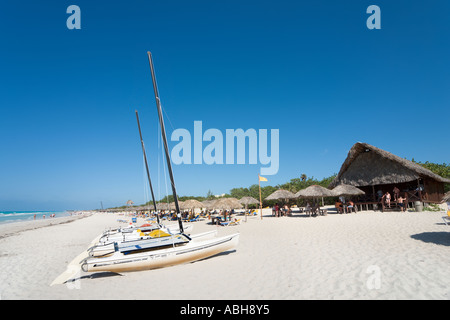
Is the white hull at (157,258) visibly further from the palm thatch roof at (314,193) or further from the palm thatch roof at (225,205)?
the palm thatch roof at (314,193)

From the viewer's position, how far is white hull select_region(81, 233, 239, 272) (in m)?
6.41

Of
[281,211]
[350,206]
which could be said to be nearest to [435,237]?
[350,206]

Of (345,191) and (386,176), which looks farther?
(386,176)

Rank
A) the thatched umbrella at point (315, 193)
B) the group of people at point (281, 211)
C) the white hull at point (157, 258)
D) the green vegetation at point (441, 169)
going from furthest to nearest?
the green vegetation at point (441, 169) < the group of people at point (281, 211) < the thatched umbrella at point (315, 193) < the white hull at point (157, 258)

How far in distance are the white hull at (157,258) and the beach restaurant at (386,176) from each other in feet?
55.7

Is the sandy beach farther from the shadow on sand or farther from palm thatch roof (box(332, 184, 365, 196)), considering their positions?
palm thatch roof (box(332, 184, 365, 196))

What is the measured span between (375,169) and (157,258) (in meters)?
21.5

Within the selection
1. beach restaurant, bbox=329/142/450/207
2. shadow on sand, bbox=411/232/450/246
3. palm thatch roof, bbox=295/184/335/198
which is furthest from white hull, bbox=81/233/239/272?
beach restaurant, bbox=329/142/450/207

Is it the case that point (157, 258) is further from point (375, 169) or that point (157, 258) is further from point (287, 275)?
point (375, 169)

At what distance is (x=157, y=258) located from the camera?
6965mm

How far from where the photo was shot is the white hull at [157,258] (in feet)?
21.0

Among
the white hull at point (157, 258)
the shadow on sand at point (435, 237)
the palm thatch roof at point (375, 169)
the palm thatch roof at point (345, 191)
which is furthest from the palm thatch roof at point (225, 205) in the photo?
the shadow on sand at point (435, 237)
